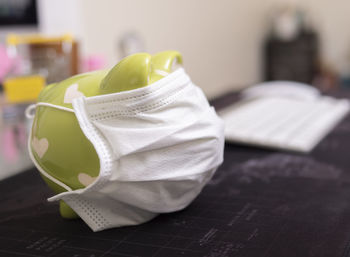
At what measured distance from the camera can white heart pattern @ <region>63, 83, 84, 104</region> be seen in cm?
60

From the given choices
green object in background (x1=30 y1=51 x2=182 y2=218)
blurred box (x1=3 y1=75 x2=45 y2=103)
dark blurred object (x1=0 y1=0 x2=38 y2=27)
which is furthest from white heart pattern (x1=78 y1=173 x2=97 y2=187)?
dark blurred object (x1=0 y1=0 x2=38 y2=27)

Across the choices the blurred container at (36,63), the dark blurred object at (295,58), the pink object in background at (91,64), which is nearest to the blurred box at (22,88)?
the blurred container at (36,63)

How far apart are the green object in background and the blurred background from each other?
0.98 feet

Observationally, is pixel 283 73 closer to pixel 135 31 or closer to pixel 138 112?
pixel 135 31

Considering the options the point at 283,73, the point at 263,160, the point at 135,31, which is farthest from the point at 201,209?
the point at 283,73

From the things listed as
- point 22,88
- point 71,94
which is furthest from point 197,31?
point 71,94

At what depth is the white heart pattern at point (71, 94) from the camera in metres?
0.60

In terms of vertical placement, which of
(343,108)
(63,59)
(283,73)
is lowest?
(283,73)

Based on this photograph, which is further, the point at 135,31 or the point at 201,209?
the point at 135,31

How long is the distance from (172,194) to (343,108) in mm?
942

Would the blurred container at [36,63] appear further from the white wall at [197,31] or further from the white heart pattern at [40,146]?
the white wall at [197,31]

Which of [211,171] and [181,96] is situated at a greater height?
[181,96]

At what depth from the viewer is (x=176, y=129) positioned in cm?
59

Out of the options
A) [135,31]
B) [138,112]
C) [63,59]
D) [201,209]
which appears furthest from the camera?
[135,31]
